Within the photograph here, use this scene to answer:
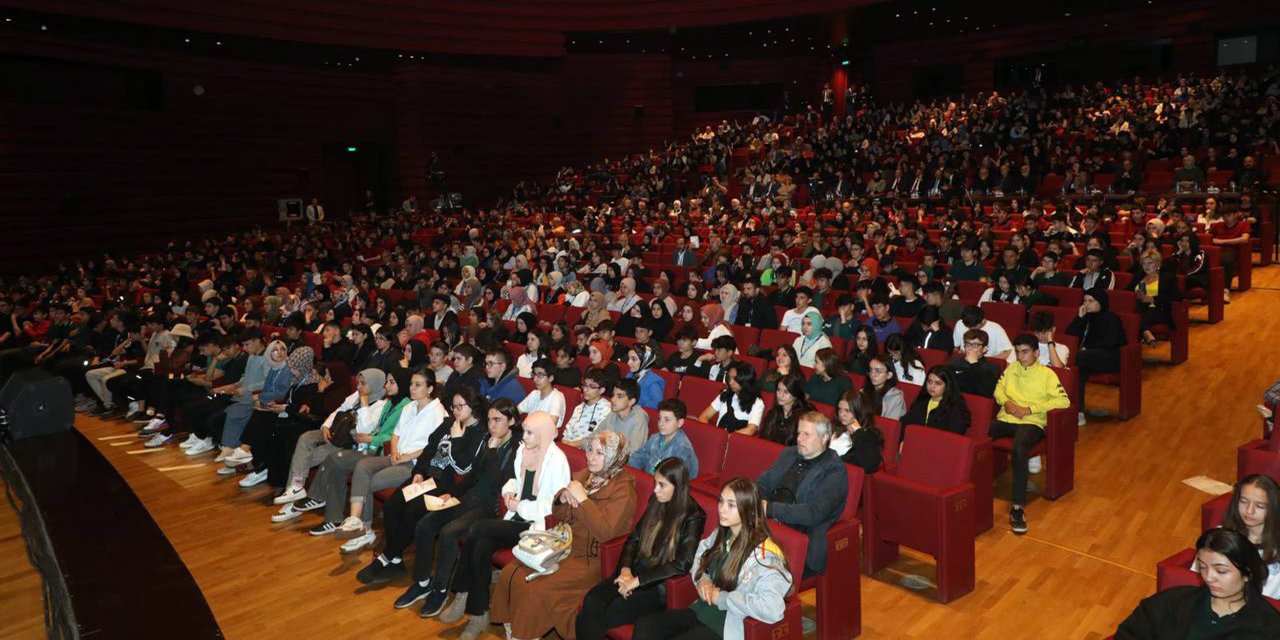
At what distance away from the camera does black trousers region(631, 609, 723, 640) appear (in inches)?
135

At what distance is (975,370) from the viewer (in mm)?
5555

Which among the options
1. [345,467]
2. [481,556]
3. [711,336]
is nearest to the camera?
[481,556]

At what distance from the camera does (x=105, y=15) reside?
→ 14078 millimetres

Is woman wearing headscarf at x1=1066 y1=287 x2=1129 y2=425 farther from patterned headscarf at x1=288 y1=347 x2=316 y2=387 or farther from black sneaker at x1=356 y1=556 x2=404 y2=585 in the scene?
patterned headscarf at x1=288 y1=347 x2=316 y2=387

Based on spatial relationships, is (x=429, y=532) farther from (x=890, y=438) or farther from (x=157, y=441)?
(x=157, y=441)

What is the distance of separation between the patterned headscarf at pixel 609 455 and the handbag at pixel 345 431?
2.42m

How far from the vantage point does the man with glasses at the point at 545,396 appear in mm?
5881

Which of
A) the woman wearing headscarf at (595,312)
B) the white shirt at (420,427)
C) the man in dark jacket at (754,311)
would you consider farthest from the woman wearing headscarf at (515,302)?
the white shirt at (420,427)

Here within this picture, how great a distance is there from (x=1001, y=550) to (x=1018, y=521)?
0.91 ft

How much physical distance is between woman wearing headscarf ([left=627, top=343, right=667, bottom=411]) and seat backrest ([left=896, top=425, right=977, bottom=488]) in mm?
1777

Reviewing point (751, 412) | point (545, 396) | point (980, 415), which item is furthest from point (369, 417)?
point (980, 415)

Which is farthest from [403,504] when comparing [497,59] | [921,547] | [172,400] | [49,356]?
[497,59]

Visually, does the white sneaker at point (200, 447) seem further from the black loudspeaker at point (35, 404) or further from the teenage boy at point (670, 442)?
the teenage boy at point (670, 442)

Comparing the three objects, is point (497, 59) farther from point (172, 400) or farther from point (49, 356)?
point (172, 400)
